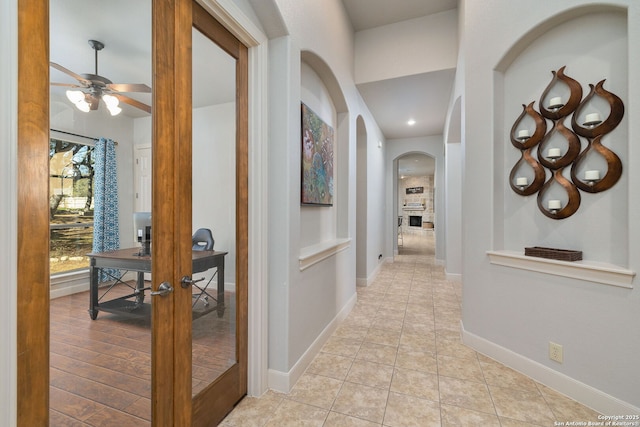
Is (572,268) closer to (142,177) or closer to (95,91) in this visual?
(142,177)

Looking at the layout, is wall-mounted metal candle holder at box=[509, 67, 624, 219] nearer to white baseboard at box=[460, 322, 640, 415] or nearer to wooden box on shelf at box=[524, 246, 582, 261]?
wooden box on shelf at box=[524, 246, 582, 261]

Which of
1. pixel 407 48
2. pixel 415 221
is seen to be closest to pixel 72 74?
pixel 407 48

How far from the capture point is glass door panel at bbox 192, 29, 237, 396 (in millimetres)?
1574

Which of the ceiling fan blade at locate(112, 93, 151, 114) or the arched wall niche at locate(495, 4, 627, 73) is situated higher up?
the arched wall niche at locate(495, 4, 627, 73)

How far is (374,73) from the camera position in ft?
13.0

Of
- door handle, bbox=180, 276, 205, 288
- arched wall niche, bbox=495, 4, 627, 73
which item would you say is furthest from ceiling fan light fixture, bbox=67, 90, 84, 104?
arched wall niche, bbox=495, 4, 627, 73

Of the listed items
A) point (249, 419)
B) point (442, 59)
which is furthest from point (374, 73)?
point (249, 419)

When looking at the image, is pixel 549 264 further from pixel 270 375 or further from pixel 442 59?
pixel 442 59

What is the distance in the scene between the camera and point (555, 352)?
2.10 m

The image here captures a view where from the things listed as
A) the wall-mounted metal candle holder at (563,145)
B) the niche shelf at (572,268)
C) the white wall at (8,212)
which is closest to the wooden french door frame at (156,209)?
the white wall at (8,212)

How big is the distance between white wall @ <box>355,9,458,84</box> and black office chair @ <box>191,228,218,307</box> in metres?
3.29

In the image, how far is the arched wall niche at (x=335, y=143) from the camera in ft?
8.90

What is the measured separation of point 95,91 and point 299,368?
2.10 metres

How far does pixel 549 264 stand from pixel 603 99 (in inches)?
45.9
